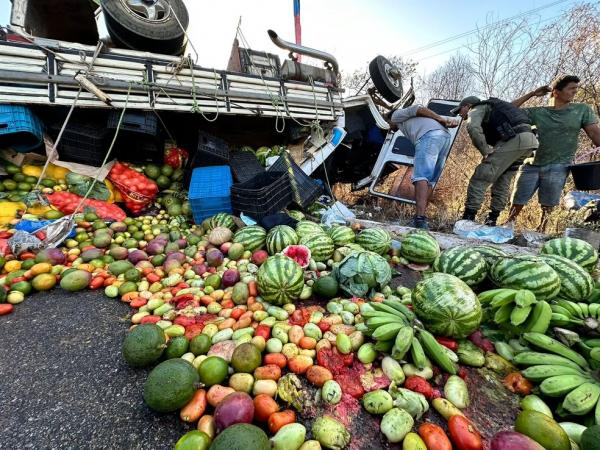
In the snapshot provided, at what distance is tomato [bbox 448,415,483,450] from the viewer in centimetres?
109

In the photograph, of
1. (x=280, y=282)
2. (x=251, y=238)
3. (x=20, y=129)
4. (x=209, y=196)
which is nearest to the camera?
(x=280, y=282)

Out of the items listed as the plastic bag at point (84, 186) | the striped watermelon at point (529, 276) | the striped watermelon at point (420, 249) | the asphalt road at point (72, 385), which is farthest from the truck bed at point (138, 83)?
the striped watermelon at point (529, 276)

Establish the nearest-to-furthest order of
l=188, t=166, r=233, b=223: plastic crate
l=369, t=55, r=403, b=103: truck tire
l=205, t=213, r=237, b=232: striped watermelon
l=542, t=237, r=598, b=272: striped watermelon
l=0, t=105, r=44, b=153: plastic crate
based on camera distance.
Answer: l=542, t=237, r=598, b=272: striped watermelon
l=0, t=105, r=44, b=153: plastic crate
l=205, t=213, r=237, b=232: striped watermelon
l=188, t=166, r=233, b=223: plastic crate
l=369, t=55, r=403, b=103: truck tire

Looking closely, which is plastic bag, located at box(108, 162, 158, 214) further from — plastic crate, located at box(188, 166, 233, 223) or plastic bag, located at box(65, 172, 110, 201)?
plastic crate, located at box(188, 166, 233, 223)

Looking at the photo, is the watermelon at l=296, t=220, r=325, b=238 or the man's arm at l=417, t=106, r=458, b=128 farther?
the man's arm at l=417, t=106, r=458, b=128

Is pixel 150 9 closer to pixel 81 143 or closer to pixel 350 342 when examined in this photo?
pixel 81 143

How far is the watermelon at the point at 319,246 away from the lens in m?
2.70

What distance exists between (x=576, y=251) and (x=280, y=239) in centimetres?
256

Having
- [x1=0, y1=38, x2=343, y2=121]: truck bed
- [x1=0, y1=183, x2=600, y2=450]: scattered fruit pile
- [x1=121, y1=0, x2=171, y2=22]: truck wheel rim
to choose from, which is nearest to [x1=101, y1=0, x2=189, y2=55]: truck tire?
[x1=121, y1=0, x2=171, y2=22]: truck wheel rim

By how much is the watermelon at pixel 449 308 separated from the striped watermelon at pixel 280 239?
1506 millimetres

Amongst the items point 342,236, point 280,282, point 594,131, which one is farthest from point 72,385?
point 594,131

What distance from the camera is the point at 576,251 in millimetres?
2246

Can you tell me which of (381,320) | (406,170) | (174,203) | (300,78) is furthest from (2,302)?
(406,170)

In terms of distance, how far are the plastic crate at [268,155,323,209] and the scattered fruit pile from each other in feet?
5.28
